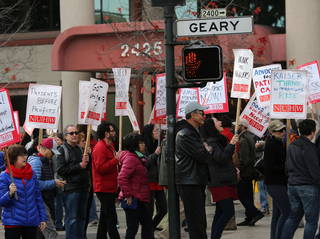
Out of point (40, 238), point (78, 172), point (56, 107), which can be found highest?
point (56, 107)

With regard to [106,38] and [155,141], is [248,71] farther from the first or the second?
[106,38]

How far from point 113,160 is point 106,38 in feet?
43.3

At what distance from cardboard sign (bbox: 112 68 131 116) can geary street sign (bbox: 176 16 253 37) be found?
4.40 m

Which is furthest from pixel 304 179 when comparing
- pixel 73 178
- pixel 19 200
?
pixel 19 200

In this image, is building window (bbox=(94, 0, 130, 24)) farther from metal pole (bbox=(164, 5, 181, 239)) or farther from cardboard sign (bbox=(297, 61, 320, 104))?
metal pole (bbox=(164, 5, 181, 239))

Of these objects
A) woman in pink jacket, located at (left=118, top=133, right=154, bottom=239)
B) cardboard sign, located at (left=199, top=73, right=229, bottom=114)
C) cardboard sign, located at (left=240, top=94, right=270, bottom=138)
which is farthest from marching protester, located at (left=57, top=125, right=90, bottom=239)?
cardboard sign, located at (left=240, top=94, right=270, bottom=138)

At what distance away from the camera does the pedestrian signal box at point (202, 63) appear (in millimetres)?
10656

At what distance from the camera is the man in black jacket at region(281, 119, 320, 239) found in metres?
11.6

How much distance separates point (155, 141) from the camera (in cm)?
1519

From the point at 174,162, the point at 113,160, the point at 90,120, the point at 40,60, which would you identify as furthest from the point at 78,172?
the point at 40,60

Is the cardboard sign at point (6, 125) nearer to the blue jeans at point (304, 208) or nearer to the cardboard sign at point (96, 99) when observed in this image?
the cardboard sign at point (96, 99)

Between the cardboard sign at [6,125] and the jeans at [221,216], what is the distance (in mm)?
3117

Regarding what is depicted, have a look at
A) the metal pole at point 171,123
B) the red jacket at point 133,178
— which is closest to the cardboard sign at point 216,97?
the red jacket at point 133,178

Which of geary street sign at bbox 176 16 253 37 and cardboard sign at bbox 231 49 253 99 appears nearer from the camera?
geary street sign at bbox 176 16 253 37
